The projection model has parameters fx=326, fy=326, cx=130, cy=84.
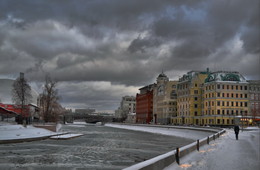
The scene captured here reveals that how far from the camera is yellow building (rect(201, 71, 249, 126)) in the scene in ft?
385

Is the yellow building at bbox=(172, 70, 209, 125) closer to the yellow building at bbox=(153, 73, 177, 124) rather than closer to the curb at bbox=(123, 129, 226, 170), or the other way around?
the yellow building at bbox=(153, 73, 177, 124)

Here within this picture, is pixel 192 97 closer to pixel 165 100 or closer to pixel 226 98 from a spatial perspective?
pixel 226 98

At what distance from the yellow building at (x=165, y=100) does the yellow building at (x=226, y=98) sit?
32233 millimetres

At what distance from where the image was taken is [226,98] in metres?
119

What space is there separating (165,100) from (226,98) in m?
41.8

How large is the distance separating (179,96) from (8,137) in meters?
105

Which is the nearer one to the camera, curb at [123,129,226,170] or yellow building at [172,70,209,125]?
curb at [123,129,226,170]

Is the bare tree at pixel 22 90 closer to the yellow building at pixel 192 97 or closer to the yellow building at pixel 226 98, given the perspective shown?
the yellow building at pixel 226 98

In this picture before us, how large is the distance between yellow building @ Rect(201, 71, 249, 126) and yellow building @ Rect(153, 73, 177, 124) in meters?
32.2

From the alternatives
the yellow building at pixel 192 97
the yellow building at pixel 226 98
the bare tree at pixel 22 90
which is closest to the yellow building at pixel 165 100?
the yellow building at pixel 192 97

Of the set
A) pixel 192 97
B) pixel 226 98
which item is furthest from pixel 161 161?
pixel 192 97

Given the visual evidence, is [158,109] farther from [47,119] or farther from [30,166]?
[30,166]

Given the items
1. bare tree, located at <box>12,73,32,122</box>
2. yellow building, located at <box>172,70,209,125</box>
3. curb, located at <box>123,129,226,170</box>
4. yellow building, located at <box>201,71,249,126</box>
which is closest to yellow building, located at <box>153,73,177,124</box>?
yellow building, located at <box>172,70,209,125</box>

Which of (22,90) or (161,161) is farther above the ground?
(22,90)
